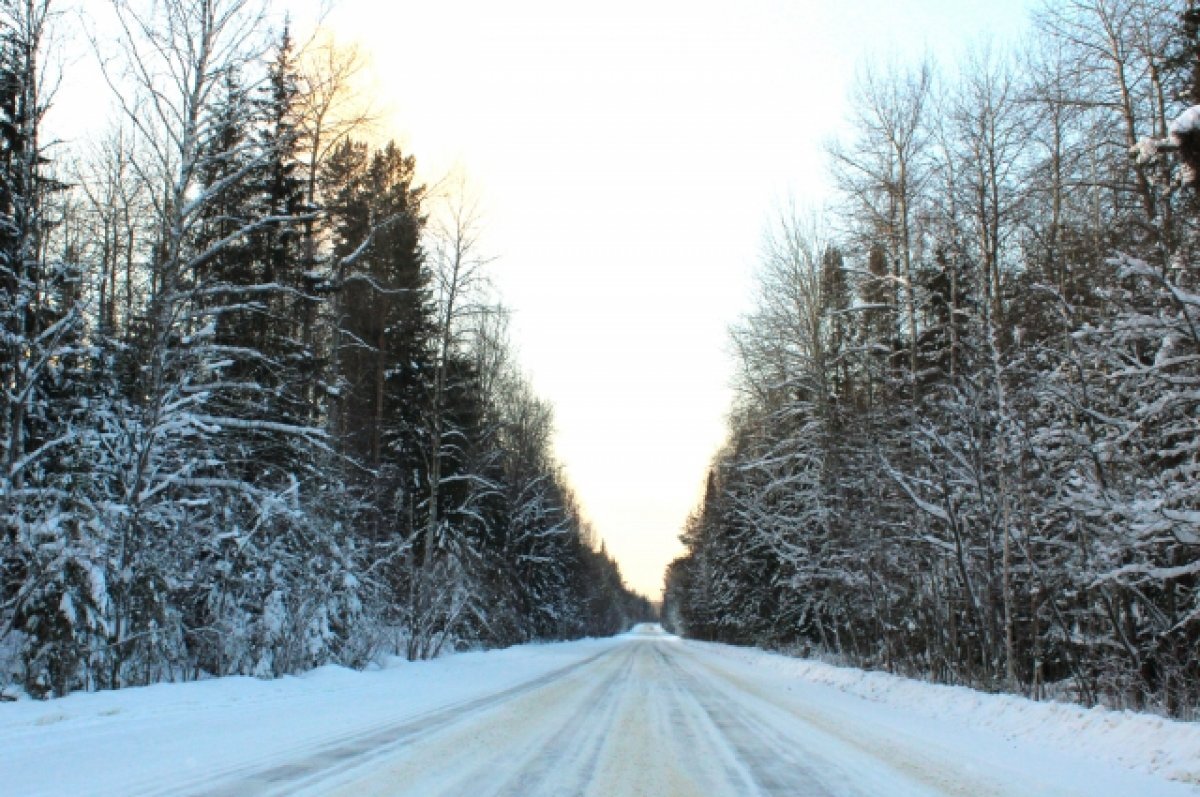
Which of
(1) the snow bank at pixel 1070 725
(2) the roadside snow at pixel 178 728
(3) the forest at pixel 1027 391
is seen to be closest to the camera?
(2) the roadside snow at pixel 178 728

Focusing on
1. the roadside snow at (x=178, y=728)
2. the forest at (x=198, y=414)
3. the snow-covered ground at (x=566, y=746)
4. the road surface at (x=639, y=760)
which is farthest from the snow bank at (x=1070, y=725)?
the forest at (x=198, y=414)

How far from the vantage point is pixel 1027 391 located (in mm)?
11586

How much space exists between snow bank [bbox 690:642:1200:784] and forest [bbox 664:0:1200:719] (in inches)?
43.5

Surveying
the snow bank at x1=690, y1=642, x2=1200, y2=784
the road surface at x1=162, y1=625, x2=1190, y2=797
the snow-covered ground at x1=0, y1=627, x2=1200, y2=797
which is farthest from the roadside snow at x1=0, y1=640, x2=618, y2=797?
the snow bank at x1=690, y1=642, x2=1200, y2=784

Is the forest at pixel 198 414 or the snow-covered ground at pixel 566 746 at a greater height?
the forest at pixel 198 414

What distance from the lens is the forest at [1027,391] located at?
9414mm

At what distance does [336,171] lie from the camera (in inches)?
742

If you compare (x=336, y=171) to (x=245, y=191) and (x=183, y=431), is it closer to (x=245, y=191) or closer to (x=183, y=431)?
(x=245, y=191)

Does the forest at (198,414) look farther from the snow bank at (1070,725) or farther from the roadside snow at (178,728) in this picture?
the snow bank at (1070,725)

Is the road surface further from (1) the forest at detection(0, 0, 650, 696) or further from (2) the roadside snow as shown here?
(1) the forest at detection(0, 0, 650, 696)

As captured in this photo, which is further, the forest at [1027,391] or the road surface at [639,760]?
the forest at [1027,391]

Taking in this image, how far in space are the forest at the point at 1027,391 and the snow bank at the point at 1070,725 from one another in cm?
111

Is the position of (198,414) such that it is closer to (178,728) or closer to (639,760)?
(178,728)

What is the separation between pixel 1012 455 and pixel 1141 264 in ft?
15.7
